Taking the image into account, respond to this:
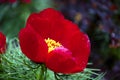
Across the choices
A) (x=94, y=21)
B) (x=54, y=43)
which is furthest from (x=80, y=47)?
(x=94, y=21)

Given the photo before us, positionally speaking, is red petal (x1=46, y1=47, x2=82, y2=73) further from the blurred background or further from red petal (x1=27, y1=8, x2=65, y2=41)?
the blurred background

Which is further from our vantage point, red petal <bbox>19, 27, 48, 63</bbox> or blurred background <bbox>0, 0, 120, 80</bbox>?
blurred background <bbox>0, 0, 120, 80</bbox>

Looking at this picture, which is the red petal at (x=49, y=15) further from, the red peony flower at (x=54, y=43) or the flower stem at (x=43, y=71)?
the flower stem at (x=43, y=71)

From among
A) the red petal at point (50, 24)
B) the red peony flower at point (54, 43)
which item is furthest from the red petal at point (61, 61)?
the red petal at point (50, 24)

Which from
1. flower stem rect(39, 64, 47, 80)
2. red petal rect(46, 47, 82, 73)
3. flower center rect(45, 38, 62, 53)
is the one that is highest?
flower center rect(45, 38, 62, 53)

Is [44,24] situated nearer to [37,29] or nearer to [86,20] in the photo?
[37,29]

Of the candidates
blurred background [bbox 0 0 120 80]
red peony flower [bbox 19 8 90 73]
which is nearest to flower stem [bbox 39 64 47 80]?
red peony flower [bbox 19 8 90 73]

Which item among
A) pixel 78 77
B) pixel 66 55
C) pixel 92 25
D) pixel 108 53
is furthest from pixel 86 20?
pixel 66 55

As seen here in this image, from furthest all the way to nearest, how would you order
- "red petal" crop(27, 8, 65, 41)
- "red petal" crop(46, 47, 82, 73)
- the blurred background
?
the blurred background
"red petal" crop(27, 8, 65, 41)
"red petal" crop(46, 47, 82, 73)
